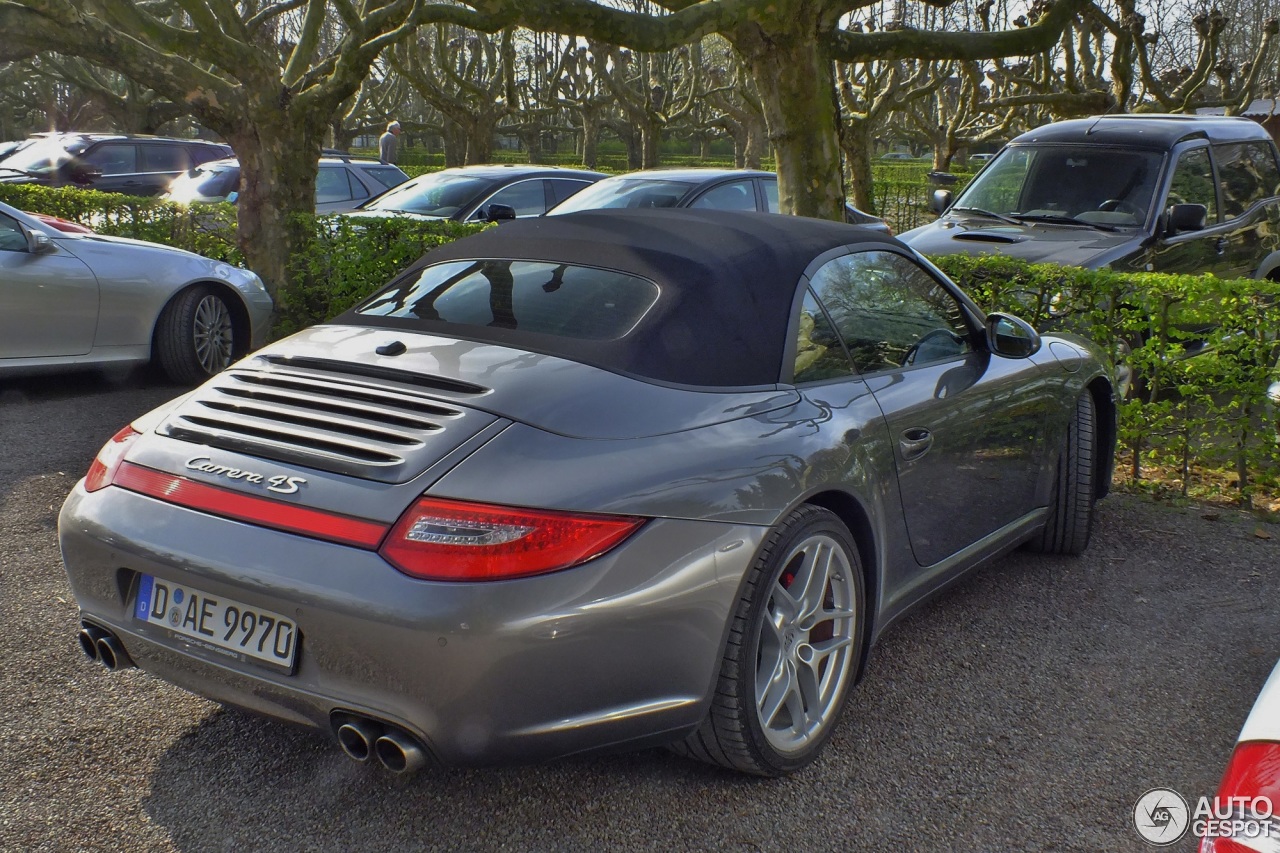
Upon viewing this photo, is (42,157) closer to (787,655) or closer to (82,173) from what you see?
(82,173)

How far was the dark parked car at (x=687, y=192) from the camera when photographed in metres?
10.4

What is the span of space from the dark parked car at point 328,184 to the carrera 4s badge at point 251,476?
1201 cm

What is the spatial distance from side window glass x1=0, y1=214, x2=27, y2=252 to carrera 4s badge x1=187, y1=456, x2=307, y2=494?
534 centimetres

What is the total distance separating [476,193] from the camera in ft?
39.5

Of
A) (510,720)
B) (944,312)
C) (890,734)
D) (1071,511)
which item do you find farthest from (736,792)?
(1071,511)

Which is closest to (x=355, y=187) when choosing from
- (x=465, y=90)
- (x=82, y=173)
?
(x=82, y=173)

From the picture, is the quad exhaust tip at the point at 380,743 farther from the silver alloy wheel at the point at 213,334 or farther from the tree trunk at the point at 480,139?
the tree trunk at the point at 480,139

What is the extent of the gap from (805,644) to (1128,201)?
6.41 m

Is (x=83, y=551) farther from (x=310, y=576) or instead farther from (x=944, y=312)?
(x=944, y=312)

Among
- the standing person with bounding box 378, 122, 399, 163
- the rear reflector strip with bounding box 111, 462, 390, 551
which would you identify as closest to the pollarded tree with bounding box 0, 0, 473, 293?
the rear reflector strip with bounding box 111, 462, 390, 551

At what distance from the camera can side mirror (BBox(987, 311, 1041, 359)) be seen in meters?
4.58

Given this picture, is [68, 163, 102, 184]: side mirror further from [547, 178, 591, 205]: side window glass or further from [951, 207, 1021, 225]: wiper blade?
[951, 207, 1021, 225]: wiper blade

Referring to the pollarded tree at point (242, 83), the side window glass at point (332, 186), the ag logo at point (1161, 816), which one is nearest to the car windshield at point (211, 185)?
the side window glass at point (332, 186)
